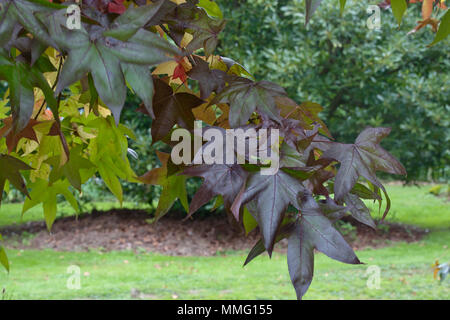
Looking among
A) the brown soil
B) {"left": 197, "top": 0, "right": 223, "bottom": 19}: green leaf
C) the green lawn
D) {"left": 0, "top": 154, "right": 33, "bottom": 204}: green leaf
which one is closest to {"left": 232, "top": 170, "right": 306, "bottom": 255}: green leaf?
{"left": 0, "top": 154, "right": 33, "bottom": 204}: green leaf

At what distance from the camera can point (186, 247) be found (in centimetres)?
612

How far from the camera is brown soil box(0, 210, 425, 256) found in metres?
6.12

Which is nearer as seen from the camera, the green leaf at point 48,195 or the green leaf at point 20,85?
the green leaf at point 20,85

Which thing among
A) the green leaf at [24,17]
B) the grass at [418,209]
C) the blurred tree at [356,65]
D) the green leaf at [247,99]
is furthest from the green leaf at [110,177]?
the grass at [418,209]

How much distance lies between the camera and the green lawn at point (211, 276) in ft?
14.1

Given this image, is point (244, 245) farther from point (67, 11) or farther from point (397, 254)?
point (67, 11)

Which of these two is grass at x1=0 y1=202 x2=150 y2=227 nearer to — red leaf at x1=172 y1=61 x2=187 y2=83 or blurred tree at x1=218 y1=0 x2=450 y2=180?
blurred tree at x1=218 y1=0 x2=450 y2=180

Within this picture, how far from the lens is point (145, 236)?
6.34 meters

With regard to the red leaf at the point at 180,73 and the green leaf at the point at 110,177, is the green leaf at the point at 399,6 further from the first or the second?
the green leaf at the point at 110,177

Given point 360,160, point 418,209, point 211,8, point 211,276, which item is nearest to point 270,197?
point 360,160

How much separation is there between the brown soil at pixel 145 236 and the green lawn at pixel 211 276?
0.85 ft

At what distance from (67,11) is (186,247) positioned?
5679 millimetres

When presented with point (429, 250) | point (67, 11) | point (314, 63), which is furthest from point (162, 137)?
point (429, 250)

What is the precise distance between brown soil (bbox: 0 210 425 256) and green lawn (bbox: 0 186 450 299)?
258mm
